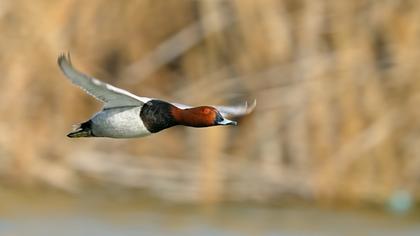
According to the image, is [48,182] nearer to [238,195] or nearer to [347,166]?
[238,195]

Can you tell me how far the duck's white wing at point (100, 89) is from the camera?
5348 millimetres

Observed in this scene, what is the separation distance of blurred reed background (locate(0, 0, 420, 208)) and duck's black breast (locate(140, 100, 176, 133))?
12.8 ft

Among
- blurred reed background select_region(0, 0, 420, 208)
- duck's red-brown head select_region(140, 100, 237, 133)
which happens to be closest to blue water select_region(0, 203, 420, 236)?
blurred reed background select_region(0, 0, 420, 208)

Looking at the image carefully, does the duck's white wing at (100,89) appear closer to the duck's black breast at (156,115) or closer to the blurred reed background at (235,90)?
the duck's black breast at (156,115)

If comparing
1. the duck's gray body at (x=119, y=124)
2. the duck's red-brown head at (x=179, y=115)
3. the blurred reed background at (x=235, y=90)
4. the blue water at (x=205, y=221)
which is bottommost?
the duck's gray body at (x=119, y=124)

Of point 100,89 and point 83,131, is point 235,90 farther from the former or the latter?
point 100,89

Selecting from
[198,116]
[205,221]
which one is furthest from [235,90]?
[198,116]

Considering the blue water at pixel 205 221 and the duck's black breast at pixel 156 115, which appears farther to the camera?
the blue water at pixel 205 221

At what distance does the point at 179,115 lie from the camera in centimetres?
563

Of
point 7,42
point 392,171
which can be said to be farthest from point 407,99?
point 7,42

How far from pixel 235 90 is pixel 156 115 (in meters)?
4.21

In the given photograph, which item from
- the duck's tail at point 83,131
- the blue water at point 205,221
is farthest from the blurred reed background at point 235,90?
the duck's tail at point 83,131

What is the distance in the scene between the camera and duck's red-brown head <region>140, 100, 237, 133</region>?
5.59 meters

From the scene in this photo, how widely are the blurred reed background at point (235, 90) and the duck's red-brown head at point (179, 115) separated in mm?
3888
